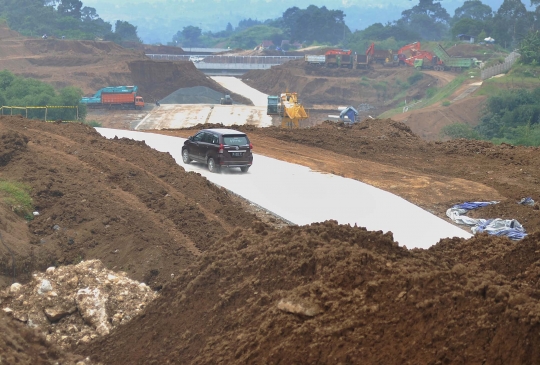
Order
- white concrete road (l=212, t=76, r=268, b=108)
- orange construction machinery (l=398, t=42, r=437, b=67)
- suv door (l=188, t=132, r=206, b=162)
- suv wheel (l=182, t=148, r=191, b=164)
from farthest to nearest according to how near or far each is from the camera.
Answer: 1. orange construction machinery (l=398, t=42, r=437, b=67)
2. white concrete road (l=212, t=76, r=268, b=108)
3. suv wheel (l=182, t=148, r=191, b=164)
4. suv door (l=188, t=132, r=206, b=162)

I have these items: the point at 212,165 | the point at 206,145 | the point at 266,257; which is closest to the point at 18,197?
the point at 212,165

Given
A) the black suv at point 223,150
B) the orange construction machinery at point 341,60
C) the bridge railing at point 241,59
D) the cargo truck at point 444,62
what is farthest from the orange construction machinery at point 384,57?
the black suv at point 223,150

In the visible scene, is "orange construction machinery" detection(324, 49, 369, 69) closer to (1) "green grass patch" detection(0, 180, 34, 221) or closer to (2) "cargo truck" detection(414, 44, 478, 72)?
(2) "cargo truck" detection(414, 44, 478, 72)

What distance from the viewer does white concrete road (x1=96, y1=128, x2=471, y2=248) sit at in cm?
1878

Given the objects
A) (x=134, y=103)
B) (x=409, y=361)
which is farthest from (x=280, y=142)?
(x=134, y=103)

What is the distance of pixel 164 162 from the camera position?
24.4 meters

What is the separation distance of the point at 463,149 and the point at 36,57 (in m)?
70.7

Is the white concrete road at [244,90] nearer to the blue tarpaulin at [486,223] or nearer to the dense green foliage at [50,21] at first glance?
the dense green foliage at [50,21]

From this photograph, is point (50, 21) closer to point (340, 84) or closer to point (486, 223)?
point (340, 84)

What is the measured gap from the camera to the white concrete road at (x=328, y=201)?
739 inches

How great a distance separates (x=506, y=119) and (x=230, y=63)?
68.2 meters

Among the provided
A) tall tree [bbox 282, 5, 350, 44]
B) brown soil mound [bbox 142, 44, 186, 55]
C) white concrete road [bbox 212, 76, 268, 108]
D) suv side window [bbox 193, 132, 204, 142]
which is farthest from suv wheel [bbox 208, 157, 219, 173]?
tall tree [bbox 282, 5, 350, 44]

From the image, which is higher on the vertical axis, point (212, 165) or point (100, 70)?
point (100, 70)

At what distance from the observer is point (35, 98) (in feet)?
177
